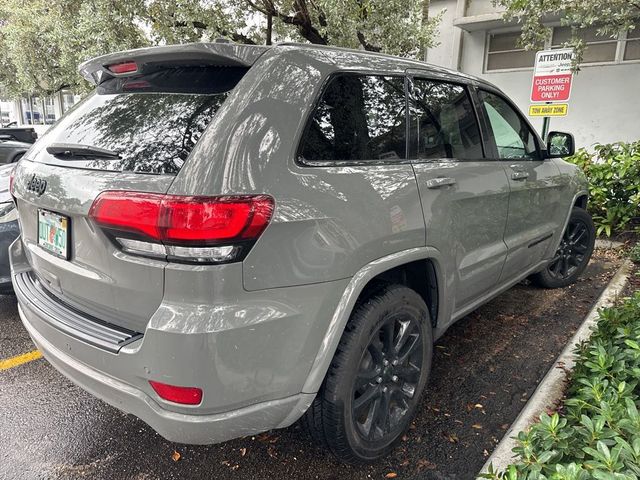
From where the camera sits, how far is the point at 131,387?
1753mm

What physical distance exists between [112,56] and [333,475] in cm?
218

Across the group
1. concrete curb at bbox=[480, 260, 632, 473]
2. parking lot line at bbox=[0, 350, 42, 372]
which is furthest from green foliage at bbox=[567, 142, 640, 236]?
parking lot line at bbox=[0, 350, 42, 372]

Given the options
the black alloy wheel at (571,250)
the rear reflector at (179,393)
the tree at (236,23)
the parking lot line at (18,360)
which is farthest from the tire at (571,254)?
the tree at (236,23)

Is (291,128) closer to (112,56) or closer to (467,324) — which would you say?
(112,56)

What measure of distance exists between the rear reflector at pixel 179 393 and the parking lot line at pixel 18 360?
207cm

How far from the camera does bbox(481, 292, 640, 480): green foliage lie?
57.7 inches

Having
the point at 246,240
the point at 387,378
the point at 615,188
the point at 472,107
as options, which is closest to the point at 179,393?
the point at 246,240

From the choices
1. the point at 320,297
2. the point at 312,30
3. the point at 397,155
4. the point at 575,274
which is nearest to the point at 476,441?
the point at 320,297

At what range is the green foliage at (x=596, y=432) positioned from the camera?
57.7 inches

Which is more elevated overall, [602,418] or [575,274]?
[602,418]

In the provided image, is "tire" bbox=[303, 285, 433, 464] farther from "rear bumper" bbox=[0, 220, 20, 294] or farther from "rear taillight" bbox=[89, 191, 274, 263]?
"rear bumper" bbox=[0, 220, 20, 294]

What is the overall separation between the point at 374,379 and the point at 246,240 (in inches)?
40.7

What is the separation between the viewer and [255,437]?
8.13 ft

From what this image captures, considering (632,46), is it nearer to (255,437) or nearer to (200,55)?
(200,55)
